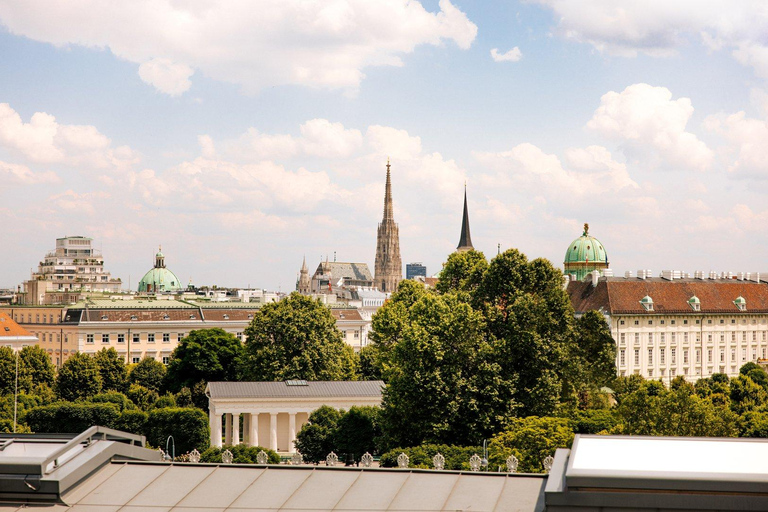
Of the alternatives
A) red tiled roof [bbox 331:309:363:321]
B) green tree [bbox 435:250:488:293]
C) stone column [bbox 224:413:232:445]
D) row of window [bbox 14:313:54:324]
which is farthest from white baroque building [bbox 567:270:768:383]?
row of window [bbox 14:313:54:324]

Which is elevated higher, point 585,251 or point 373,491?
point 585,251

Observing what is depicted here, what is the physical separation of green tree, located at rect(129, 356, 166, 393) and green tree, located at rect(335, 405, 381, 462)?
45.0m

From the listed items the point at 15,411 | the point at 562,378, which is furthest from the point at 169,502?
the point at 15,411

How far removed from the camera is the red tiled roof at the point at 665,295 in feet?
460

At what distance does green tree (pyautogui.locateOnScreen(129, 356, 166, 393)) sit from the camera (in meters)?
113

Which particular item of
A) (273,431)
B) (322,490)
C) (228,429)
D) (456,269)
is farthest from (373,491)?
(456,269)

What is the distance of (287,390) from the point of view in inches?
3263

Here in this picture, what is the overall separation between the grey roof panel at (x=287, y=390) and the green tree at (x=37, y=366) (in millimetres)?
31898

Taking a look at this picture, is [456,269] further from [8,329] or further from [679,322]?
[8,329]

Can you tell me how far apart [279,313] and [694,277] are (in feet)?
296

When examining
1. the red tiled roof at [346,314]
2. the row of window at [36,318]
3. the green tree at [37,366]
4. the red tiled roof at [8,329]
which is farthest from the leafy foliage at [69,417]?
the red tiled roof at [346,314]

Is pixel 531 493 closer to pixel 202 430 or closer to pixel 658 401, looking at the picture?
pixel 658 401

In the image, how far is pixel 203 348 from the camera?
375 feet

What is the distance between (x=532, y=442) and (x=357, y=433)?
66.3ft
